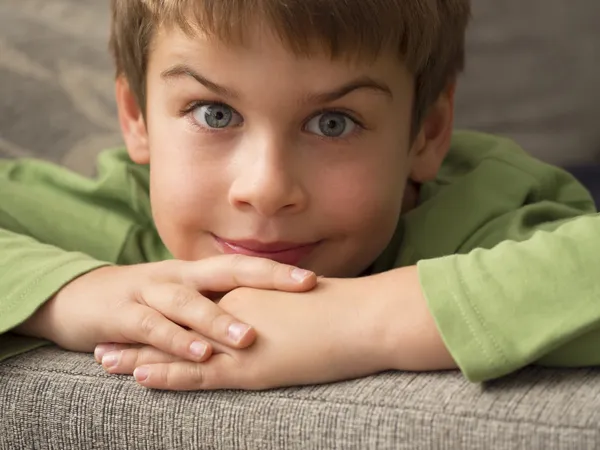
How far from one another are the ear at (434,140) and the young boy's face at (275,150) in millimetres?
93

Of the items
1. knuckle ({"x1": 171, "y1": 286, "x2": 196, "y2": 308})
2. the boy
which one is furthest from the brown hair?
knuckle ({"x1": 171, "y1": 286, "x2": 196, "y2": 308})

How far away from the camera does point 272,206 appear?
32.0 inches

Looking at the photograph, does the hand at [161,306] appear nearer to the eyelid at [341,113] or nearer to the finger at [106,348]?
the finger at [106,348]

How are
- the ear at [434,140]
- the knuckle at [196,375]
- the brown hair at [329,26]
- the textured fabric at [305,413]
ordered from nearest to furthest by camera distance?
the textured fabric at [305,413] → the knuckle at [196,375] → the brown hair at [329,26] → the ear at [434,140]

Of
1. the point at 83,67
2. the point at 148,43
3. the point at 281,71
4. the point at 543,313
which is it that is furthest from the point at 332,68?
the point at 83,67

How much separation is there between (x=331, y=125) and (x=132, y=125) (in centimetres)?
29

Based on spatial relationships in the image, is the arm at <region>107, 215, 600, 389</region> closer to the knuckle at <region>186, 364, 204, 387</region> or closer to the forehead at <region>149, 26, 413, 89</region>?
the knuckle at <region>186, 364, 204, 387</region>

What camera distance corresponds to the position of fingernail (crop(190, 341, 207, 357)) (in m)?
0.68

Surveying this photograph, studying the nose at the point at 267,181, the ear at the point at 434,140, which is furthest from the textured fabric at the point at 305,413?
the ear at the point at 434,140

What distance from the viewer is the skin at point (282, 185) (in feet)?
2.18

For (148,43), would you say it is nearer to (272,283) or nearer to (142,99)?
(142,99)

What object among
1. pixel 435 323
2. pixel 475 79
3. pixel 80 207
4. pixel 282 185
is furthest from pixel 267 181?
pixel 475 79

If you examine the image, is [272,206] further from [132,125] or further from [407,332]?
[132,125]

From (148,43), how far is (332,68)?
21 centimetres
